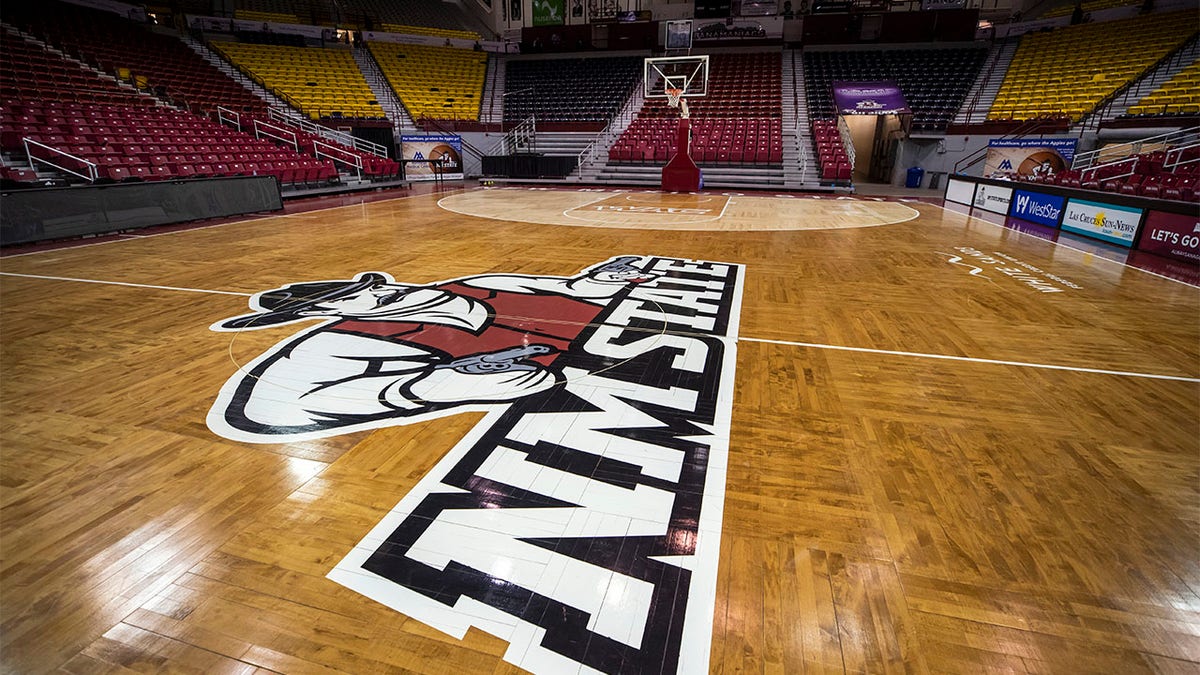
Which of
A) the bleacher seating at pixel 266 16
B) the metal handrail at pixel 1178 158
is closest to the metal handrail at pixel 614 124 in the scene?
the bleacher seating at pixel 266 16

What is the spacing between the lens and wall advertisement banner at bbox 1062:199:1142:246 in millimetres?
8320

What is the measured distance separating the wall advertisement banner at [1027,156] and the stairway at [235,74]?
23.1 meters

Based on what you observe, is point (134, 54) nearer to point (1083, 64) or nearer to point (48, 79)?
point (48, 79)

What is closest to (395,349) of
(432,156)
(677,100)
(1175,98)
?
(677,100)

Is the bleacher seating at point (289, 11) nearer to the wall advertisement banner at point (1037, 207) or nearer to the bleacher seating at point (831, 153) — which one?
the bleacher seating at point (831, 153)

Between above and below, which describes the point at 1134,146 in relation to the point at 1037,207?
above

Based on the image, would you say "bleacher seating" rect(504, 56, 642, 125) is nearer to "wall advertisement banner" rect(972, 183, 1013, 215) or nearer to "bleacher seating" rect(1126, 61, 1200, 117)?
"wall advertisement banner" rect(972, 183, 1013, 215)

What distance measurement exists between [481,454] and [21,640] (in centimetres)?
164

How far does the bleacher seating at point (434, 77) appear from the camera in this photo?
73.8 ft

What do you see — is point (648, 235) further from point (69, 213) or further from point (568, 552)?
point (69, 213)

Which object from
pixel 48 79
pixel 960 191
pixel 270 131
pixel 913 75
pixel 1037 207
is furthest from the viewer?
pixel 913 75

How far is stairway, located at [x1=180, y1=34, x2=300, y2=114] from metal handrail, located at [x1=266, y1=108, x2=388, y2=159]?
816 mm

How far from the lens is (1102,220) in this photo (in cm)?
885

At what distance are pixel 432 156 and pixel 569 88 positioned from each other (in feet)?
25.6
